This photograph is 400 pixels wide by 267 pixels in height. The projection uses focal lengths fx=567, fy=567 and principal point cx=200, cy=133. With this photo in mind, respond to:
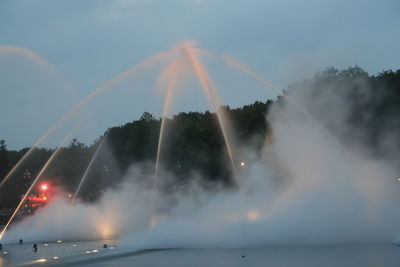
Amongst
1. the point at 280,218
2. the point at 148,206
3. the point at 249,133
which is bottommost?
the point at 280,218

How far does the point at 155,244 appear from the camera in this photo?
2705cm

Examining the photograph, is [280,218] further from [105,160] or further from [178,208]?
[105,160]

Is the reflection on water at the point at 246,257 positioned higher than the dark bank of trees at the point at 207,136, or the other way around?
the dark bank of trees at the point at 207,136

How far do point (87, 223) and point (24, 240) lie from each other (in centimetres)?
529

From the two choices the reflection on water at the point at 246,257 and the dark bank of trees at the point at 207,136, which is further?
the dark bank of trees at the point at 207,136

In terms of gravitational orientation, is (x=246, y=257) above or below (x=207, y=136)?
below

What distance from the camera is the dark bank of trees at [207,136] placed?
46.6 m

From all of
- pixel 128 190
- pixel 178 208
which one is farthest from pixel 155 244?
pixel 128 190

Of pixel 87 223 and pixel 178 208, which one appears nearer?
pixel 87 223

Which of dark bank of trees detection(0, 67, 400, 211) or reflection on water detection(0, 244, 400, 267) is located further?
dark bank of trees detection(0, 67, 400, 211)

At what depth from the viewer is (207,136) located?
71625 millimetres

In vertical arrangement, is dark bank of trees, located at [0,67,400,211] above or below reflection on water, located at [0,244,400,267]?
above

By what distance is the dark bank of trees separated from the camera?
46.6 m

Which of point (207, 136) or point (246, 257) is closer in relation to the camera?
point (246, 257)
